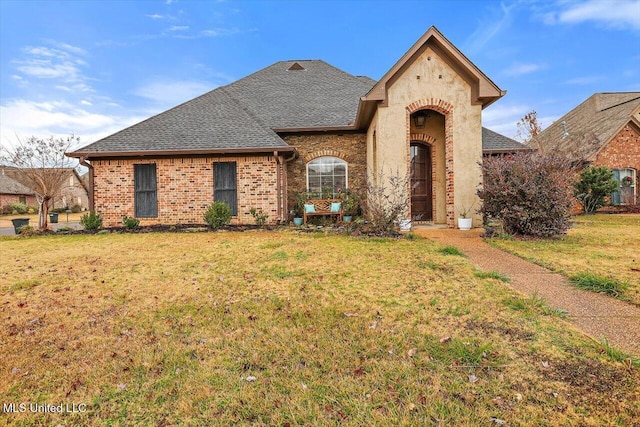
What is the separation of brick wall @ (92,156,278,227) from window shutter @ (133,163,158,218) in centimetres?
18

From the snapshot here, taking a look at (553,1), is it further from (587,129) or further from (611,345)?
(611,345)

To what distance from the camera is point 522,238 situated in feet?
26.0

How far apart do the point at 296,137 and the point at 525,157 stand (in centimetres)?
813

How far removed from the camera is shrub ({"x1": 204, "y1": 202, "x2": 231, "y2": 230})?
35.3ft

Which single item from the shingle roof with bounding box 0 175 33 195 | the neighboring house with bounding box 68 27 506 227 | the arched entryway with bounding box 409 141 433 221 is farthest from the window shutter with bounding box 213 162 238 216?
the shingle roof with bounding box 0 175 33 195

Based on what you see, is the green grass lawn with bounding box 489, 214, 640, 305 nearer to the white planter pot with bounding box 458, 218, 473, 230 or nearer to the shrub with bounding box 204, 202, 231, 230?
the white planter pot with bounding box 458, 218, 473, 230

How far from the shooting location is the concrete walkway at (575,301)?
2961 millimetres

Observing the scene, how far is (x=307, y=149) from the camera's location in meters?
13.1

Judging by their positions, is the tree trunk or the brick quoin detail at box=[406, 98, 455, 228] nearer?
the brick quoin detail at box=[406, 98, 455, 228]

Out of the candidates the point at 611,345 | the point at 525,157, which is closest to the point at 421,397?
the point at 611,345

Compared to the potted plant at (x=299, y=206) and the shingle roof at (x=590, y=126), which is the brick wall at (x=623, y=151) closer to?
the shingle roof at (x=590, y=126)

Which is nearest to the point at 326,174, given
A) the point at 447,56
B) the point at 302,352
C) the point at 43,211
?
the point at 447,56

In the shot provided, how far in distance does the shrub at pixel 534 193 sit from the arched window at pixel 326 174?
6.06 m

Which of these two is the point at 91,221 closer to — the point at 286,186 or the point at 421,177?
the point at 286,186
